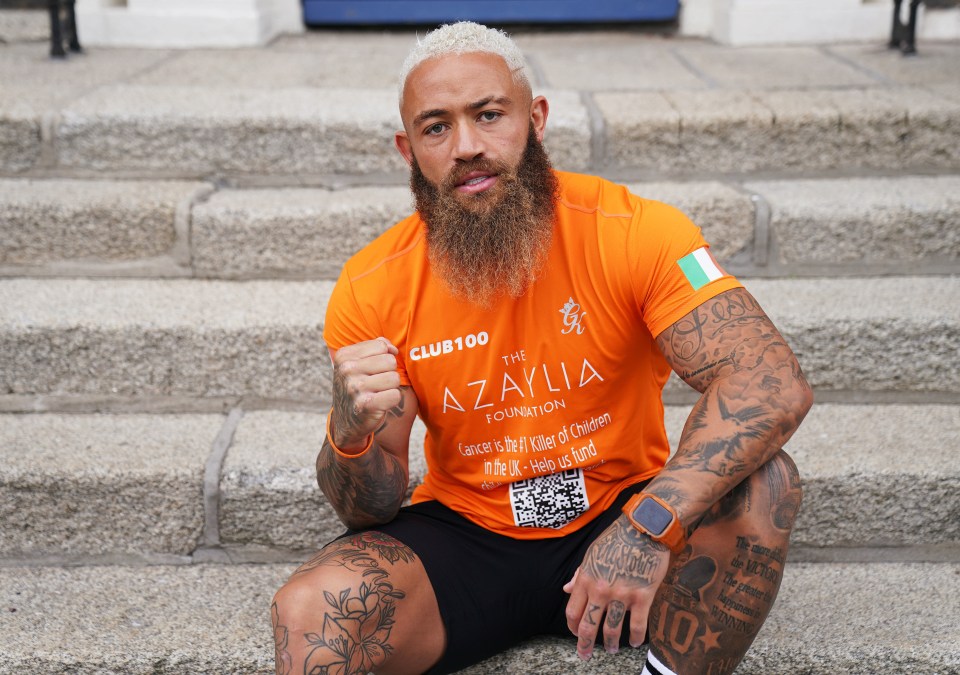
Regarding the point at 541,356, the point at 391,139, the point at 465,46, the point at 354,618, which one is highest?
the point at 465,46

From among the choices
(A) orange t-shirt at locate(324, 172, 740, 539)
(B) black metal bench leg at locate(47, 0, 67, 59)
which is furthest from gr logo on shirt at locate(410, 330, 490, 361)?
(B) black metal bench leg at locate(47, 0, 67, 59)

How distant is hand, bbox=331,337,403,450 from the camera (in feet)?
6.05

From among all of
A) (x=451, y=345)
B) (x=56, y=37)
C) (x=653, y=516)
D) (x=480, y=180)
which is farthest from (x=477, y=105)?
(x=56, y=37)

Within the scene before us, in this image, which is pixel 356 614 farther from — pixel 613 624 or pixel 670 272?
pixel 670 272

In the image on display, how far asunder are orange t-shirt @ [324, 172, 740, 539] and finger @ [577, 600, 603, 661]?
0.36m

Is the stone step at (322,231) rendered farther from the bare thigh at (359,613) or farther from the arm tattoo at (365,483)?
the bare thigh at (359,613)

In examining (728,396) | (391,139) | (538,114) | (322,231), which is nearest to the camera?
(728,396)

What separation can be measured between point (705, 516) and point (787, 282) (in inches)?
55.6

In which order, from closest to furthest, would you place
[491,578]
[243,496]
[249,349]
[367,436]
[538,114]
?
[367,436] → [491,578] → [538,114] → [243,496] → [249,349]

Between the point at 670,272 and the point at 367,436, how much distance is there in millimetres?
688

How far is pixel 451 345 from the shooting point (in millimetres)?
2090

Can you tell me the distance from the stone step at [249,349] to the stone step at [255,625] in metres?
0.57

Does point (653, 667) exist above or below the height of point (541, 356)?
below

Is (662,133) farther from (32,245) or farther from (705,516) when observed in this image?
(32,245)
